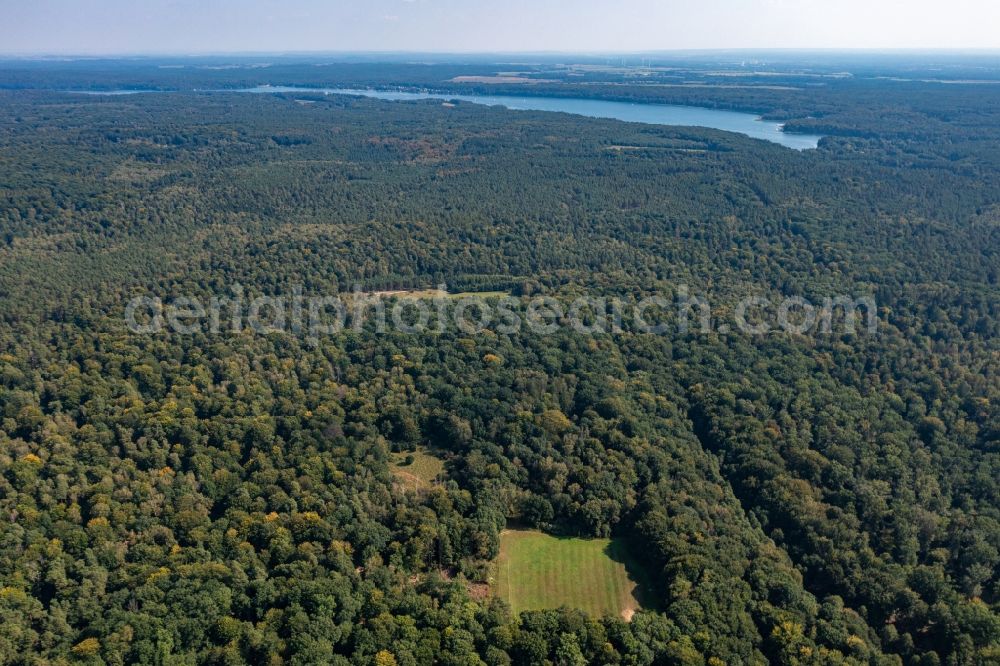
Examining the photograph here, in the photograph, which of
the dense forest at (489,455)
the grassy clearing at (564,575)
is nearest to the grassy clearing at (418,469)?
the dense forest at (489,455)

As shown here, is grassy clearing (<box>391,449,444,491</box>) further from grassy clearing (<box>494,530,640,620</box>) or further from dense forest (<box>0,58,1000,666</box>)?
grassy clearing (<box>494,530,640,620</box>)

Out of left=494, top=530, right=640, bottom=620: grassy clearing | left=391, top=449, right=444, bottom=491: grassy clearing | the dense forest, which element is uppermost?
the dense forest

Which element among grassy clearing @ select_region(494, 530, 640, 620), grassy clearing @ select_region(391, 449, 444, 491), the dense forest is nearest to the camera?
the dense forest

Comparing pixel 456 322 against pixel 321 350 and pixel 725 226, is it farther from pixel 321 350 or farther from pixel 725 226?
pixel 725 226

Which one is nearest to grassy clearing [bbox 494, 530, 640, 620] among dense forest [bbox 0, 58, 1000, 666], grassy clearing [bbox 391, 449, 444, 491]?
dense forest [bbox 0, 58, 1000, 666]

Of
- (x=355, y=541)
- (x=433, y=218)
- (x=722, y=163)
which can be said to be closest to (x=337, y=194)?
(x=433, y=218)
